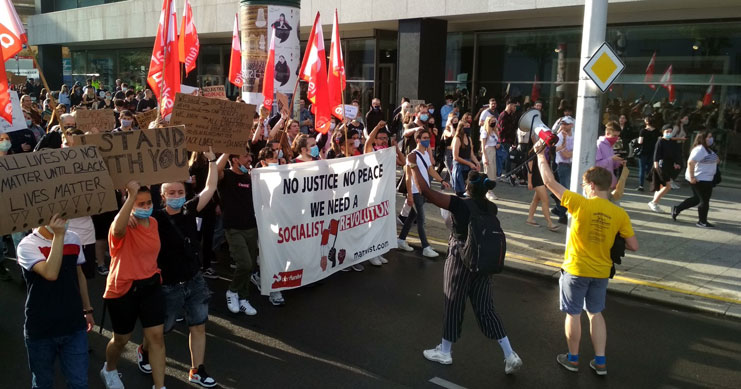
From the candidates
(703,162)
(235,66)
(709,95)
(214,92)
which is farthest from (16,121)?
(709,95)

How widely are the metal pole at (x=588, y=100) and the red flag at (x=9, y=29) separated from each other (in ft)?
19.9

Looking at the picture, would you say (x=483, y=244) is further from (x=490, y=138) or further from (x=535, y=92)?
(x=535, y=92)

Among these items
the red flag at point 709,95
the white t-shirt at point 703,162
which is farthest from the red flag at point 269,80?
the red flag at point 709,95

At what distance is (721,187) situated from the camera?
14836mm

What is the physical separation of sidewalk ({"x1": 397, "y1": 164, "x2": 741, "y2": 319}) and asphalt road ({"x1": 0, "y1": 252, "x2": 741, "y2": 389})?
508 mm

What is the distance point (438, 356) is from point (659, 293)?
3412mm

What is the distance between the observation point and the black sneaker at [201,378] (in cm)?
486

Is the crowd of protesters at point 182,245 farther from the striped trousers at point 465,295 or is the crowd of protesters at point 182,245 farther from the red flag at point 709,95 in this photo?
the red flag at point 709,95

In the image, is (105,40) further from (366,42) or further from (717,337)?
(717,337)

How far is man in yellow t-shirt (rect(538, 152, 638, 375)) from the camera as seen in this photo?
4.99m

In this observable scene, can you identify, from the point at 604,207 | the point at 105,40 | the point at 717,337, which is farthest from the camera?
the point at 105,40

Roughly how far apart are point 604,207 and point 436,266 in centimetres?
361

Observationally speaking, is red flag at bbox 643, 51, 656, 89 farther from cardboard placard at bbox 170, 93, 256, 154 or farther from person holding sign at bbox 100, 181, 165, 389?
person holding sign at bbox 100, 181, 165, 389

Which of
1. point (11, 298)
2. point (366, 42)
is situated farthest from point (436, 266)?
point (366, 42)
